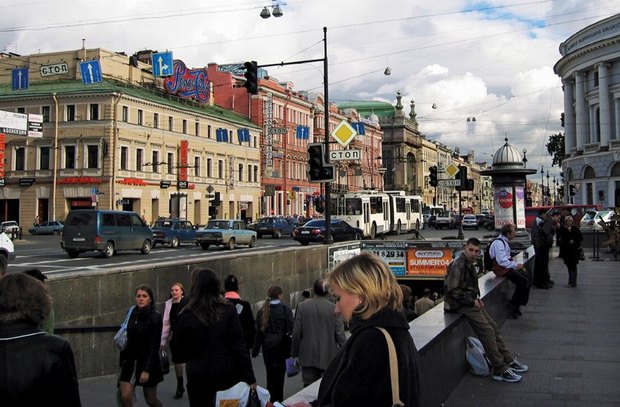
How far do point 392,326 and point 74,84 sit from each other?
58603 millimetres

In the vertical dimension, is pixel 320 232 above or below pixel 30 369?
below

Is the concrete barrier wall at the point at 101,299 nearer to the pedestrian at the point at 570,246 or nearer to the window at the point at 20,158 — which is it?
the pedestrian at the point at 570,246

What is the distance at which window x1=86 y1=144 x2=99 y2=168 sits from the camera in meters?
54.6

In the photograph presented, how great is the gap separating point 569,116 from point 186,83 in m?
42.4

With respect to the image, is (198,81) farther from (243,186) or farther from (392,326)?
(392,326)

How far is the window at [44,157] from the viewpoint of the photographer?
183ft

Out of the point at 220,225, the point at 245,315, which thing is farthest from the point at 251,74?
the point at 220,225

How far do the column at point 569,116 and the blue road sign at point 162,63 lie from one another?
145 ft

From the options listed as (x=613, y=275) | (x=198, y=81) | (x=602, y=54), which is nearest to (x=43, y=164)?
(x=198, y=81)

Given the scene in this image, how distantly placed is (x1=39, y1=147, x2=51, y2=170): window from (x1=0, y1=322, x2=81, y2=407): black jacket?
57034 millimetres

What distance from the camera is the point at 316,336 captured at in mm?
7133

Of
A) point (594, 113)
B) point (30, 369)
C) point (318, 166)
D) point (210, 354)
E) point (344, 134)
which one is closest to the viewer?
point (30, 369)

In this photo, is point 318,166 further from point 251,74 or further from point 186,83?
point 186,83

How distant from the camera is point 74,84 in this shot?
56.3m
